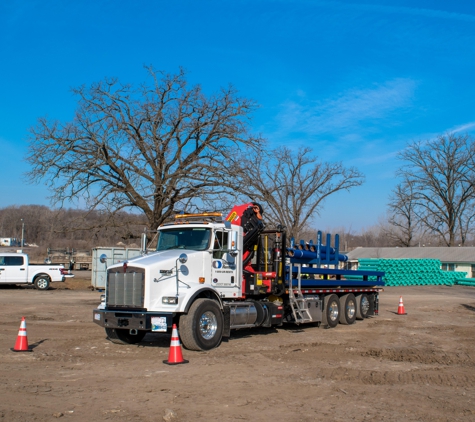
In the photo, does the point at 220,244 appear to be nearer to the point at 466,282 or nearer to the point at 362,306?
the point at 362,306

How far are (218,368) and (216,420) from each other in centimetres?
314

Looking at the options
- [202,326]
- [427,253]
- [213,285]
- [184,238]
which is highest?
[427,253]

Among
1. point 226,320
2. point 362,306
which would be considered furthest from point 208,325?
point 362,306

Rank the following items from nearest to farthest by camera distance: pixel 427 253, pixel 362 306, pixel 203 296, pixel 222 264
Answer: pixel 203 296
pixel 222 264
pixel 362 306
pixel 427 253

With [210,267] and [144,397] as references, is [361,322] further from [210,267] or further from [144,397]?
[144,397]

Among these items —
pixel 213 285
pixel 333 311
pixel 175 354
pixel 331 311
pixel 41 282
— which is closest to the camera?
pixel 175 354

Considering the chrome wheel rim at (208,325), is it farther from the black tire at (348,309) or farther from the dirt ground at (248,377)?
the black tire at (348,309)

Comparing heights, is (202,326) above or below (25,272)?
below

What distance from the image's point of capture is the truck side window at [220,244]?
480 inches

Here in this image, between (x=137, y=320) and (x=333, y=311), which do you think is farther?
(x=333, y=311)

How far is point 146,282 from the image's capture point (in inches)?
427

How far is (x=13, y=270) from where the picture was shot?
96.3ft

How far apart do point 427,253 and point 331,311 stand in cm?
4781

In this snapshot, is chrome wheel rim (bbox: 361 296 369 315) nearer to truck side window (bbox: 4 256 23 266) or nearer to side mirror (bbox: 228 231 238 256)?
side mirror (bbox: 228 231 238 256)
